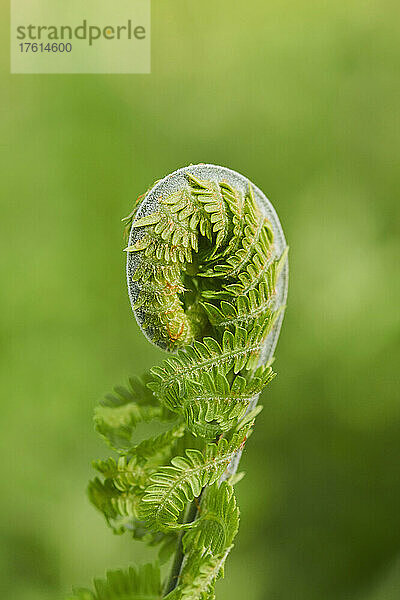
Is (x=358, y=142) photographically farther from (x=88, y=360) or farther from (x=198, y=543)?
(x=198, y=543)

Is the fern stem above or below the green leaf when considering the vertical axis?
above

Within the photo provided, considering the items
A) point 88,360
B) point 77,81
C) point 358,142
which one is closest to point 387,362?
point 358,142

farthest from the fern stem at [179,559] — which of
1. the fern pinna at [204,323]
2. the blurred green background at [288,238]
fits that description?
the blurred green background at [288,238]
